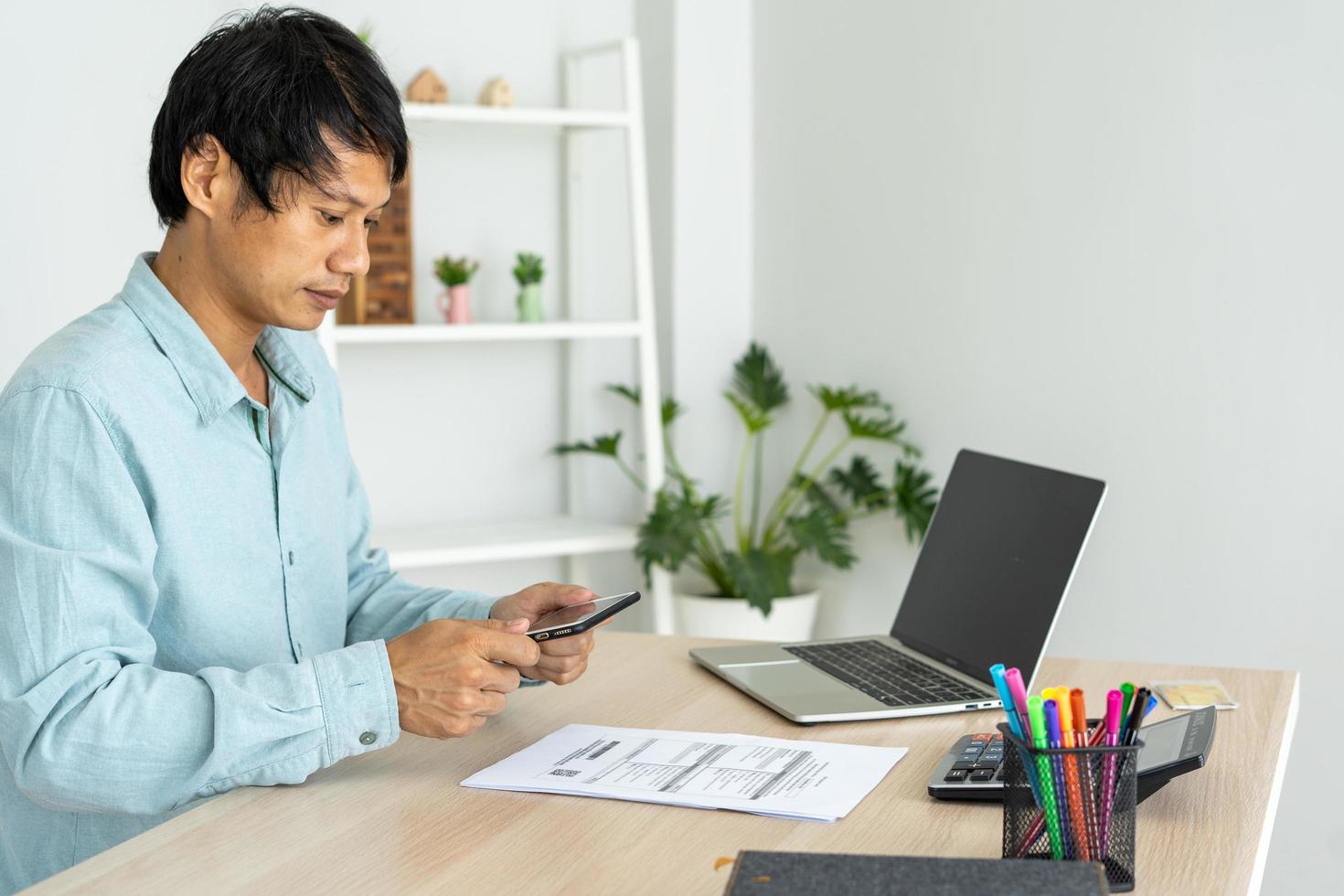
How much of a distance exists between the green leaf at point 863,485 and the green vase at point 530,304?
78 centimetres

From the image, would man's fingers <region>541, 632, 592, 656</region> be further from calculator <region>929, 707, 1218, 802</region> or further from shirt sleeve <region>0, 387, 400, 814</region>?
calculator <region>929, 707, 1218, 802</region>

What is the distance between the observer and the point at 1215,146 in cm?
250

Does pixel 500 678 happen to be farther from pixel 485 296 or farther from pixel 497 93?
pixel 485 296

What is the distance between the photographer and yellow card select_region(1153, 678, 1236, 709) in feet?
4.90

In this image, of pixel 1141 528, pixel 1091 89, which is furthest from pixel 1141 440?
pixel 1091 89

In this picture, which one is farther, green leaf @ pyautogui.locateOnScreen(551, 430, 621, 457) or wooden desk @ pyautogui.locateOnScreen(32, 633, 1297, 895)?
green leaf @ pyautogui.locateOnScreen(551, 430, 621, 457)

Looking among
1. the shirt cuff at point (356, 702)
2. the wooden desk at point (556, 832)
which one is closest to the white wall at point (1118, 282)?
the wooden desk at point (556, 832)

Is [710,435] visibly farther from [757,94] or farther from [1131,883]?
[1131,883]

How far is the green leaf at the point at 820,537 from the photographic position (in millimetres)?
3074

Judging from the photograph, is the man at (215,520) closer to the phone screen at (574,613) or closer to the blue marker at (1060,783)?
the phone screen at (574,613)

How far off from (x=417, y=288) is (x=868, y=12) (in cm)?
123

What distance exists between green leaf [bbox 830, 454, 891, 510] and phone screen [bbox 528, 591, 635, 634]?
68.3 inches

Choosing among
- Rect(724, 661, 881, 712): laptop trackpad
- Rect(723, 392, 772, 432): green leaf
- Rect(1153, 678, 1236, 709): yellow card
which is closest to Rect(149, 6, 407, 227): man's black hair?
Rect(724, 661, 881, 712): laptop trackpad

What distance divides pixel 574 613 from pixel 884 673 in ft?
1.29
